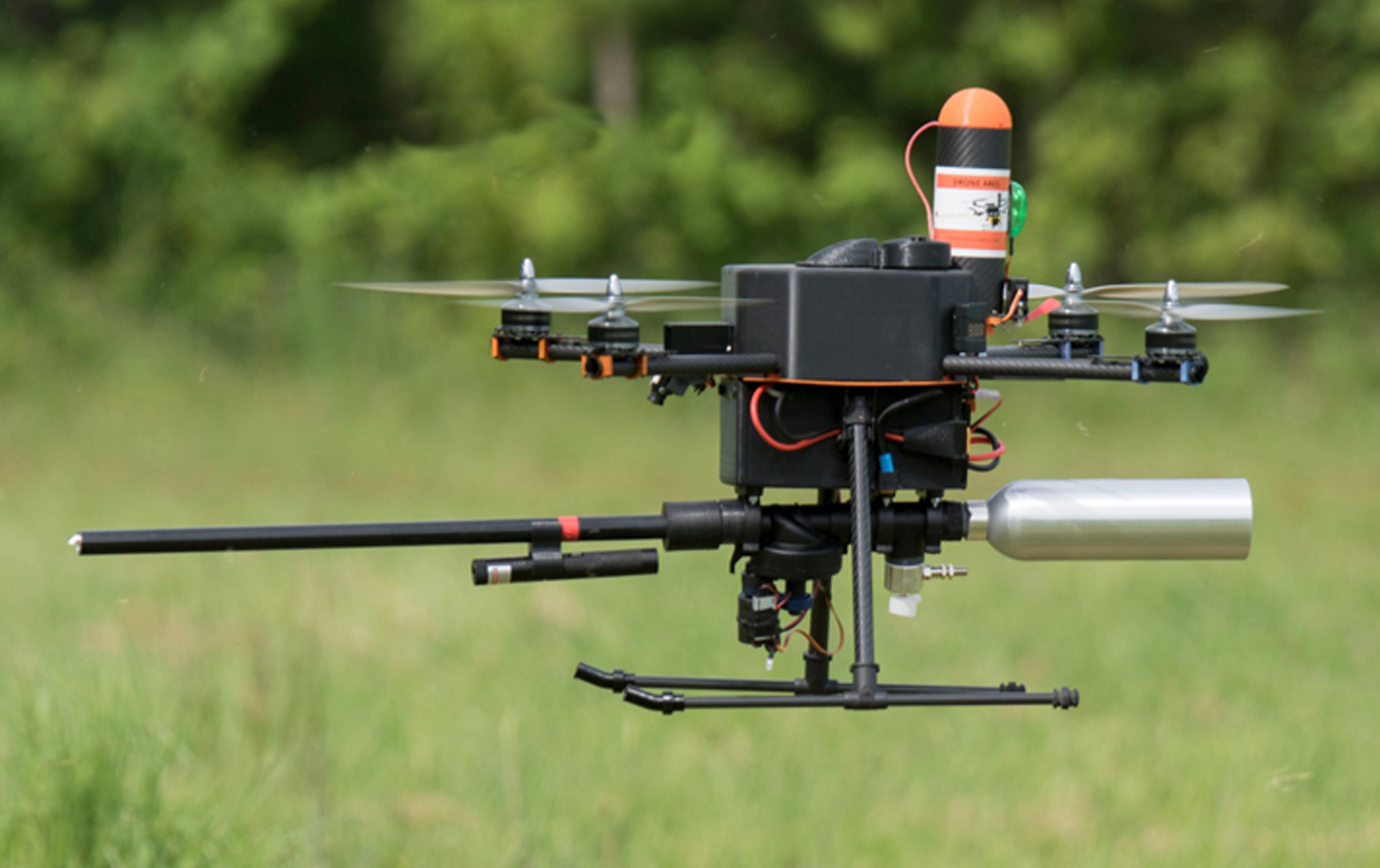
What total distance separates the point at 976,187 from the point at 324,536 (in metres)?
1.33

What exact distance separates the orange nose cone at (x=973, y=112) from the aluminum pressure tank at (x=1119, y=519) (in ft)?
2.17

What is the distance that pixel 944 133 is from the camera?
2916 mm

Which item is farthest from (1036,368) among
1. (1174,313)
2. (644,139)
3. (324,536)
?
(644,139)

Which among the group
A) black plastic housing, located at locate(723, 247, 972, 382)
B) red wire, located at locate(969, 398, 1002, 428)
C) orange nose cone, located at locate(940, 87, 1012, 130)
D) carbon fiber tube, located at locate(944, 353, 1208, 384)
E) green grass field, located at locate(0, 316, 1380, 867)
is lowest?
green grass field, located at locate(0, 316, 1380, 867)

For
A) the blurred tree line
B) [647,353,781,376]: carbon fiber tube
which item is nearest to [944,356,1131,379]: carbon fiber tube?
[647,353,781,376]: carbon fiber tube

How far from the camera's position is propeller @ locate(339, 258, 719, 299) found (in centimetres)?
277

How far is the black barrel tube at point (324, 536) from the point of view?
2576 millimetres

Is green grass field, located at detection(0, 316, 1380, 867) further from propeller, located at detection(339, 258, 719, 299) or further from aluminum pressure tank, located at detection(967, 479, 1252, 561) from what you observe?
propeller, located at detection(339, 258, 719, 299)

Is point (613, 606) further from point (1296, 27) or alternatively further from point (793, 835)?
point (1296, 27)

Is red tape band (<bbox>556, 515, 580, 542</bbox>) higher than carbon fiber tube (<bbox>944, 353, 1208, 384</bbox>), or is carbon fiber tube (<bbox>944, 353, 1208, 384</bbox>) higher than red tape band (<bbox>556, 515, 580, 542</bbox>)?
carbon fiber tube (<bbox>944, 353, 1208, 384</bbox>)

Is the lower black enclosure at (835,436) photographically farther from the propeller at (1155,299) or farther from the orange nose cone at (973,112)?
the orange nose cone at (973,112)

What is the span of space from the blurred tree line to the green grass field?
152cm

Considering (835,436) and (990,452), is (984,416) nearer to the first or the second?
(990,452)

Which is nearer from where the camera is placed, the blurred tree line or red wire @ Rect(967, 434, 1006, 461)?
red wire @ Rect(967, 434, 1006, 461)
